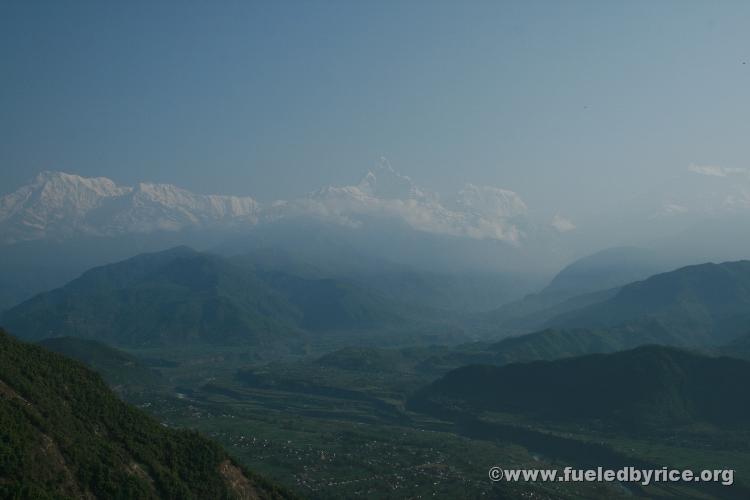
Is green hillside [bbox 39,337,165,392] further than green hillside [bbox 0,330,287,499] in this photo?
Yes

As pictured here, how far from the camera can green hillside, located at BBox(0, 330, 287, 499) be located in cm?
4716

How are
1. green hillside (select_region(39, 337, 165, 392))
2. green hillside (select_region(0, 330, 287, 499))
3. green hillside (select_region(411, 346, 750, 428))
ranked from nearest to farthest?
green hillside (select_region(0, 330, 287, 499)) → green hillside (select_region(411, 346, 750, 428)) → green hillside (select_region(39, 337, 165, 392))

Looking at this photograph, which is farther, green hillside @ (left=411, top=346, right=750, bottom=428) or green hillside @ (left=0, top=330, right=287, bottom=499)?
green hillside @ (left=411, top=346, right=750, bottom=428)

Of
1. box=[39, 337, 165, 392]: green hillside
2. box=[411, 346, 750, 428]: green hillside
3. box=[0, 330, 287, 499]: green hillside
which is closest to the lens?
box=[0, 330, 287, 499]: green hillside

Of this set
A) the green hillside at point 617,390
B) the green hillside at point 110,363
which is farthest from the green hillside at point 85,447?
the green hillside at point 110,363

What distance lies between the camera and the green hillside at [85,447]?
47156 mm

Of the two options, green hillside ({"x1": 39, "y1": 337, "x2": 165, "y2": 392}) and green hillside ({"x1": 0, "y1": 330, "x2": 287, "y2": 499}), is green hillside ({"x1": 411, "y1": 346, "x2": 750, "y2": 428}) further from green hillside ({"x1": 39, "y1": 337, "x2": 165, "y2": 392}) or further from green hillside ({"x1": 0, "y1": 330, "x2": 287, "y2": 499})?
green hillside ({"x1": 0, "y1": 330, "x2": 287, "y2": 499})

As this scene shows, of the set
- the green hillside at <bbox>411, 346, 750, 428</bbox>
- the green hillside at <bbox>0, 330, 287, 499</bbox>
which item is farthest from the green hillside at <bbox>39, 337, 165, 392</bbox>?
the green hillside at <bbox>0, 330, 287, 499</bbox>

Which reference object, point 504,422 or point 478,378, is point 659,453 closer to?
point 504,422

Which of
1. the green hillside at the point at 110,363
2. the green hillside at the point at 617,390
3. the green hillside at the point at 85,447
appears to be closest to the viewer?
the green hillside at the point at 85,447

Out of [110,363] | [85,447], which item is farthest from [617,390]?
[110,363]

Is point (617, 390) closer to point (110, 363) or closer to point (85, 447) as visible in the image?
point (85, 447)

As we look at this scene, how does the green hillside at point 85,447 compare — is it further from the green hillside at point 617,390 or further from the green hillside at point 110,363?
the green hillside at point 110,363

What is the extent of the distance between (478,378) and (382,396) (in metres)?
22.4
